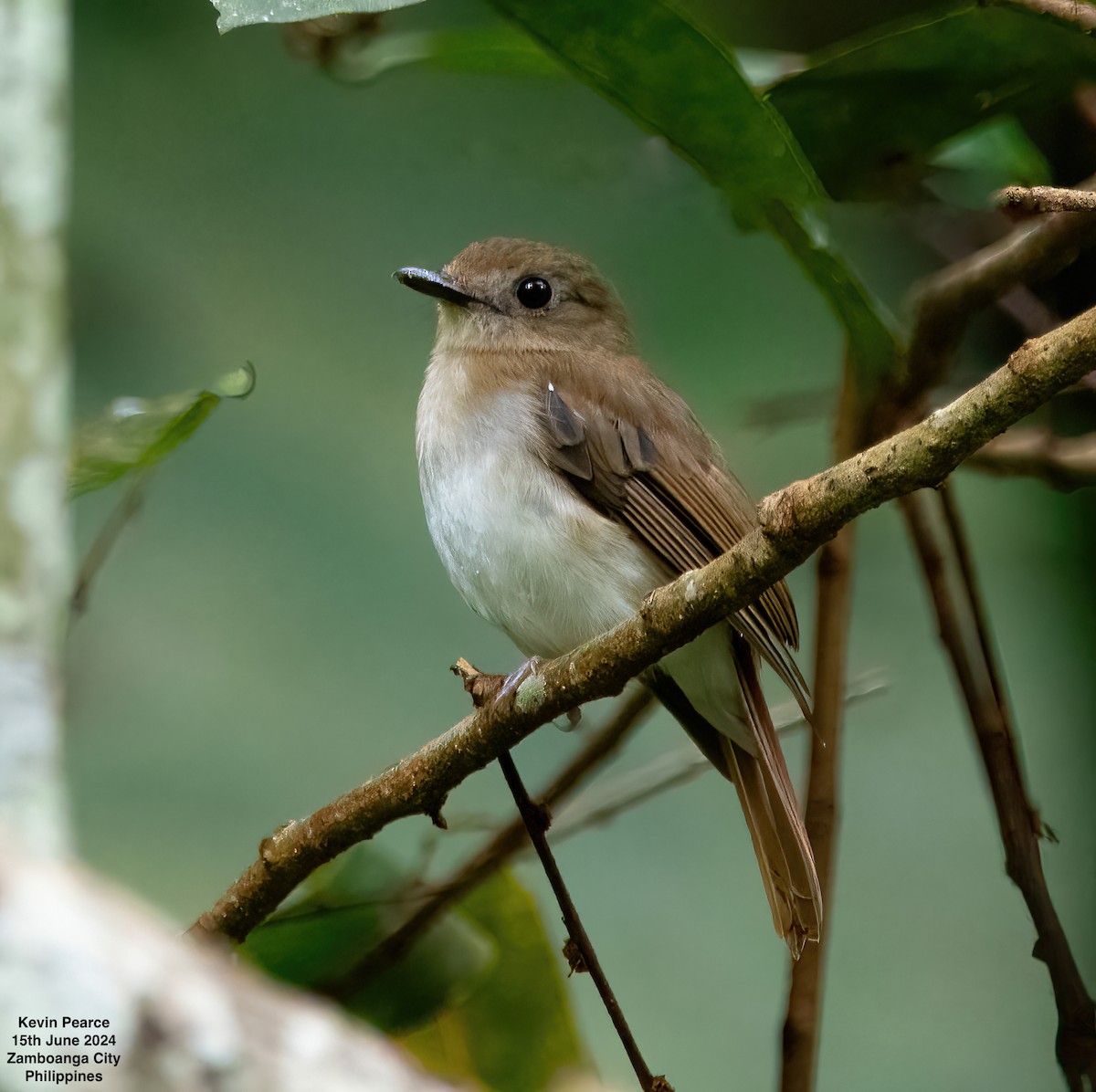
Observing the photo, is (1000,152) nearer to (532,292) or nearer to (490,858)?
(532,292)

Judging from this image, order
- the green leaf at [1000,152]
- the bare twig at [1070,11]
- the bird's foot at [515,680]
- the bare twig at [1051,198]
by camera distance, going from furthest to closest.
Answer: the green leaf at [1000,152] → the bare twig at [1070,11] → the bird's foot at [515,680] → the bare twig at [1051,198]

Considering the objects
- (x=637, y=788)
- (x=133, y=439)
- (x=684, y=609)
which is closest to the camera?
(x=684, y=609)

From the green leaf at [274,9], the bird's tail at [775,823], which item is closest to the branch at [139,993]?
the green leaf at [274,9]

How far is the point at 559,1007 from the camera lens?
191 cm

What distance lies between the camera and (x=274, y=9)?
1.37m

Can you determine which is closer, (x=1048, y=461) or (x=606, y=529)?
(x=606, y=529)

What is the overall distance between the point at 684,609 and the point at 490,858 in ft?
2.78

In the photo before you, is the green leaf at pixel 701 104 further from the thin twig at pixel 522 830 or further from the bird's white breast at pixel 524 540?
the thin twig at pixel 522 830

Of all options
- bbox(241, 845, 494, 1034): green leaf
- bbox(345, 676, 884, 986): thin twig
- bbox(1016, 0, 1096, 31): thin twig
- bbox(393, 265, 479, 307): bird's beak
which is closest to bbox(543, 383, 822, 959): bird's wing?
bbox(345, 676, 884, 986): thin twig

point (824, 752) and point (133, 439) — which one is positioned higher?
point (133, 439)

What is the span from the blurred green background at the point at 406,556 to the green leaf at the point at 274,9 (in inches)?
73.7

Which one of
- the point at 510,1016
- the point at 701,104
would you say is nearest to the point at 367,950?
the point at 510,1016

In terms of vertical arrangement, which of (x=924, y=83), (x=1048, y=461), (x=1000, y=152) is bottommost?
(x=1048, y=461)

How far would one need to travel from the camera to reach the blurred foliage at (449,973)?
1.88 m
